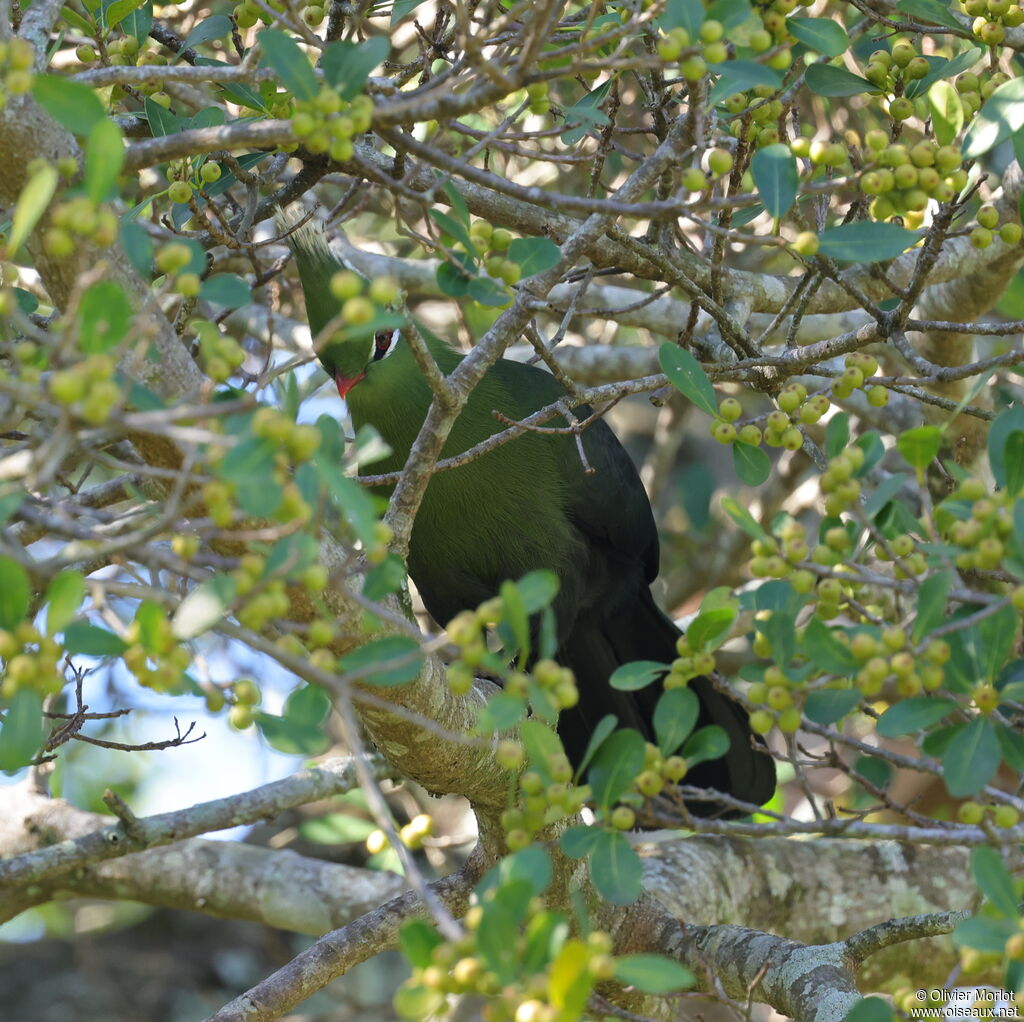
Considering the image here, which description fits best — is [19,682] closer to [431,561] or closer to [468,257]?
[468,257]

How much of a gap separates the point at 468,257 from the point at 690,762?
0.74m

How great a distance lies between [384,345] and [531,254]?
59.6 inches

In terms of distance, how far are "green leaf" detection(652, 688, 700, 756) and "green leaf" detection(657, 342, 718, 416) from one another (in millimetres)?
473

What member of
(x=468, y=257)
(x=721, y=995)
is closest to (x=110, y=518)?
(x=468, y=257)

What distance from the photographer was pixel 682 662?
151cm

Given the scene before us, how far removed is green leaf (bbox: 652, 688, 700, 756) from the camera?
5.00ft

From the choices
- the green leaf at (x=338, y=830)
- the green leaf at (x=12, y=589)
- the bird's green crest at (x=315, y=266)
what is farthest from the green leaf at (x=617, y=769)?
the green leaf at (x=338, y=830)

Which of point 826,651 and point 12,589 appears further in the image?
point 826,651

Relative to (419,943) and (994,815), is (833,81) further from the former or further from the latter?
(419,943)

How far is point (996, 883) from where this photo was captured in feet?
4.08

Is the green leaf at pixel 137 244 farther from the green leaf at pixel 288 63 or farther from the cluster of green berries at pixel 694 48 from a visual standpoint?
the cluster of green berries at pixel 694 48

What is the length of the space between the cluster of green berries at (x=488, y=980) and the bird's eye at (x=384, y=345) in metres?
2.15

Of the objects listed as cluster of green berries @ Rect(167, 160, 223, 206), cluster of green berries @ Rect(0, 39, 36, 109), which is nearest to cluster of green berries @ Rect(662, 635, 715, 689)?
cluster of green berries @ Rect(0, 39, 36, 109)

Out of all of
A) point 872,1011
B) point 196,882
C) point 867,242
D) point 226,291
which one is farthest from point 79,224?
point 196,882
